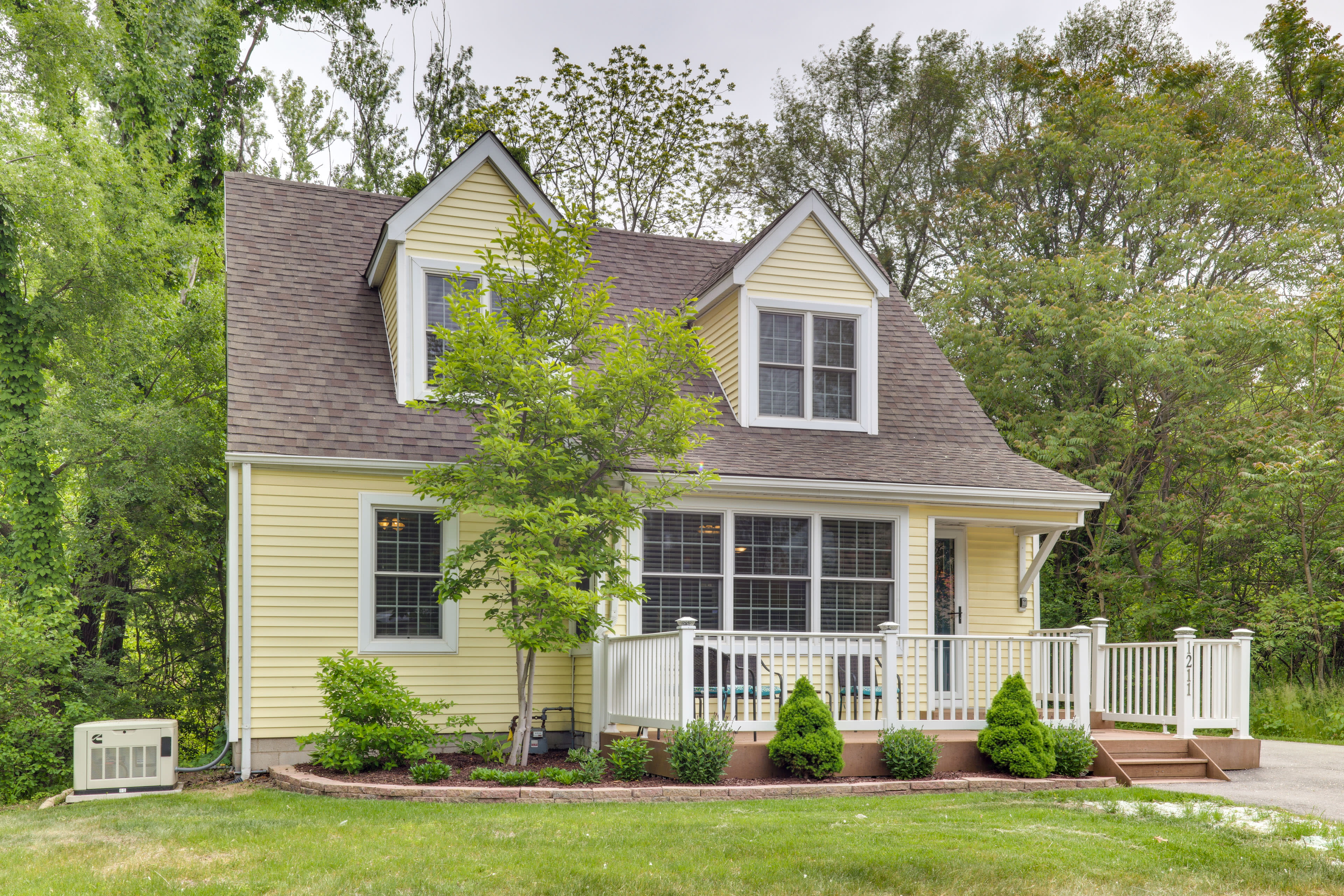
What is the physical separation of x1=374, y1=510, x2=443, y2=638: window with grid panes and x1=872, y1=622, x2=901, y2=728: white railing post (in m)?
4.94

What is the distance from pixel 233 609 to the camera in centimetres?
1083

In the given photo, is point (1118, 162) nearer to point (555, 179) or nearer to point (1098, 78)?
point (1098, 78)

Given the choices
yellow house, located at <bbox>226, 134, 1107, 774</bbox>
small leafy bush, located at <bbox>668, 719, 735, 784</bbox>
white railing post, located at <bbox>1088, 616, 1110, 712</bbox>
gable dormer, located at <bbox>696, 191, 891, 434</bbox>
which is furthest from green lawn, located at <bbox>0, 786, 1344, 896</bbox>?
gable dormer, located at <bbox>696, 191, 891, 434</bbox>

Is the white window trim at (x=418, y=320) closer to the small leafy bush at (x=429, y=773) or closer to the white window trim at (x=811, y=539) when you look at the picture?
the white window trim at (x=811, y=539)

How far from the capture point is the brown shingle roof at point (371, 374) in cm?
1152

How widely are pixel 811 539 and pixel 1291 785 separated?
210 inches

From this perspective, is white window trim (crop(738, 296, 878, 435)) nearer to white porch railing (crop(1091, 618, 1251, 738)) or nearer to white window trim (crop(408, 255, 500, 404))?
white window trim (crop(408, 255, 500, 404))

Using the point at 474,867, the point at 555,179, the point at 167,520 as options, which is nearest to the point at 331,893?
the point at 474,867

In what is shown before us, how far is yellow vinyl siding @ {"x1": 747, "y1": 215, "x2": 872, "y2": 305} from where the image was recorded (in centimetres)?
1341

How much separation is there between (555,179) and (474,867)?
2071 cm

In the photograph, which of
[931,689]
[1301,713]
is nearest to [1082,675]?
[931,689]

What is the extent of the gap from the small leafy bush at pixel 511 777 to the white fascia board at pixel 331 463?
3069mm

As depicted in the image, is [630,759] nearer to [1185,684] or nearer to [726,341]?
[1185,684]

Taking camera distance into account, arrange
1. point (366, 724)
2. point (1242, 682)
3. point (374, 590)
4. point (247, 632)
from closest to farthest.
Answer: point (366, 724), point (247, 632), point (1242, 682), point (374, 590)
